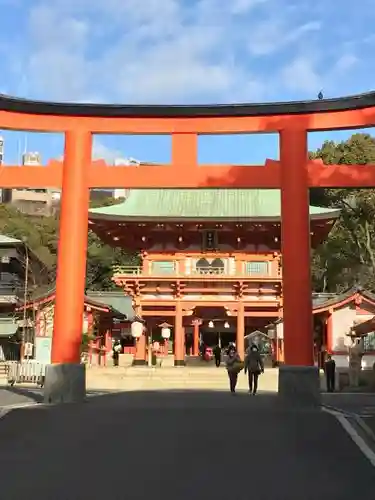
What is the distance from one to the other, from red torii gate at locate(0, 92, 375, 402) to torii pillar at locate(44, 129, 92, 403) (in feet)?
0.07

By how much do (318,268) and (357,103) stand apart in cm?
3420

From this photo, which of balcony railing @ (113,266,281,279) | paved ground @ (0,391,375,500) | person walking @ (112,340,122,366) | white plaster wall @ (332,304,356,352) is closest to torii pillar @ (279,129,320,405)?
paved ground @ (0,391,375,500)

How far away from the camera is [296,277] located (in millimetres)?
12695

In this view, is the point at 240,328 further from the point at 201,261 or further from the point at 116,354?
the point at 116,354

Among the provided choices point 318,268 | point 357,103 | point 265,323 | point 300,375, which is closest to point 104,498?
point 300,375

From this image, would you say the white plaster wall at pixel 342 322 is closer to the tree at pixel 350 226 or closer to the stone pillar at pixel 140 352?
the tree at pixel 350 226

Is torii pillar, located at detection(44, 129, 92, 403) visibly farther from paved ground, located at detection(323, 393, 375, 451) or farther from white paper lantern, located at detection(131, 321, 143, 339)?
white paper lantern, located at detection(131, 321, 143, 339)

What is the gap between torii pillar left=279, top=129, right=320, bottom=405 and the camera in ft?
40.5

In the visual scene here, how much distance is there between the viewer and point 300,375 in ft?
40.6

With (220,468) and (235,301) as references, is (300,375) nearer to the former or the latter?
(220,468)

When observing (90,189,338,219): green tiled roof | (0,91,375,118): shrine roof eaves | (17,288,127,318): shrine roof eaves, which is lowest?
(17,288,127,318): shrine roof eaves

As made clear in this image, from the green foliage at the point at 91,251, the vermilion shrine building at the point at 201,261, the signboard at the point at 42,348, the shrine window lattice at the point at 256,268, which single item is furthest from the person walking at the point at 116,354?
the green foliage at the point at 91,251

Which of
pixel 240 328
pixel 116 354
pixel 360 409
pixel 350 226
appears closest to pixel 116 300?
pixel 116 354

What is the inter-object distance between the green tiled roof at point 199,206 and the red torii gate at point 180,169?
14.8 metres
